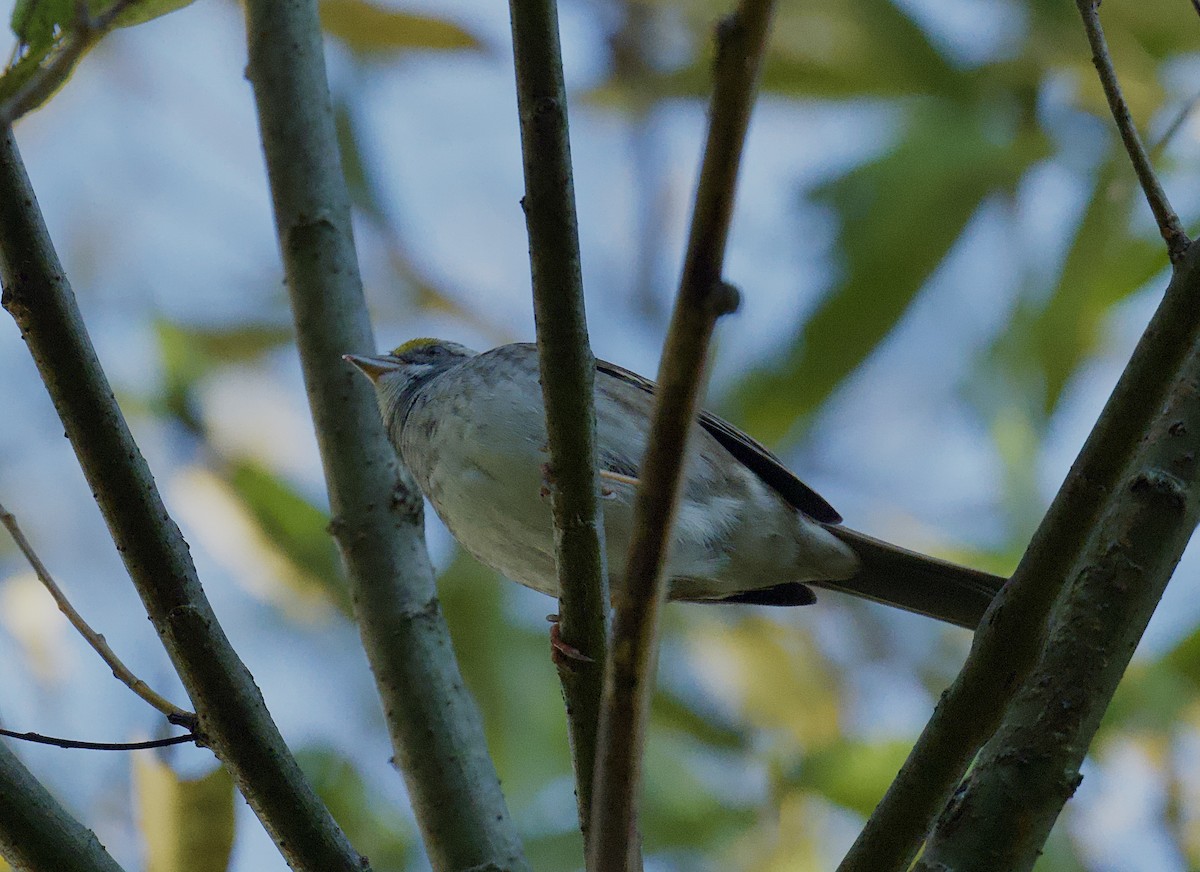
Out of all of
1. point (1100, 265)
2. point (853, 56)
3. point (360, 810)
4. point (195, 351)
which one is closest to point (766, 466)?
point (1100, 265)

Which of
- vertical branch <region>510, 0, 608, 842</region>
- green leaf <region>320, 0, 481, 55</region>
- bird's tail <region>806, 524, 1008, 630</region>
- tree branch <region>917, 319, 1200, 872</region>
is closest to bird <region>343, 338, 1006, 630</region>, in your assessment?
bird's tail <region>806, 524, 1008, 630</region>

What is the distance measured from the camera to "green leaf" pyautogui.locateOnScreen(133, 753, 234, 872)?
8.29 ft

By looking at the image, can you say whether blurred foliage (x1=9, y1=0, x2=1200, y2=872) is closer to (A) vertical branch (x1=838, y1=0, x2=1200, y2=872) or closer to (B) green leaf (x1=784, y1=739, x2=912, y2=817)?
(B) green leaf (x1=784, y1=739, x2=912, y2=817)

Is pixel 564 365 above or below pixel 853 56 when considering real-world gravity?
below

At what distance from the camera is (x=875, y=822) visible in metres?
2.20

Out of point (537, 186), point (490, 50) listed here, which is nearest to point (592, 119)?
point (490, 50)

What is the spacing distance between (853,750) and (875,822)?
1.71 m

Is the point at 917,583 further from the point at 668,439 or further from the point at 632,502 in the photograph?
the point at 668,439

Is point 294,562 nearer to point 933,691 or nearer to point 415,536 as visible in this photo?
point 415,536

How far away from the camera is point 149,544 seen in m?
2.28

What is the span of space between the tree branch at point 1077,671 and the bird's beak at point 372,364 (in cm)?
199

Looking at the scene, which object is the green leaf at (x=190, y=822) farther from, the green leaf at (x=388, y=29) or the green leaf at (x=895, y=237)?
the green leaf at (x=388, y=29)

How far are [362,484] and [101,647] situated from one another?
1179 mm

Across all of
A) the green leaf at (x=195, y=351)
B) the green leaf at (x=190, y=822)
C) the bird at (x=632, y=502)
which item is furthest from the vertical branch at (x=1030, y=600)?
the green leaf at (x=195, y=351)
